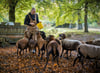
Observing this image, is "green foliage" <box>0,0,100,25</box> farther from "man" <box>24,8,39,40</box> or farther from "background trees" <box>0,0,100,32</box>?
"man" <box>24,8,39,40</box>

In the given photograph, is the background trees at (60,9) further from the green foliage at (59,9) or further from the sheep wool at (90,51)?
the sheep wool at (90,51)

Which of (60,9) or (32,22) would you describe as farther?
(60,9)

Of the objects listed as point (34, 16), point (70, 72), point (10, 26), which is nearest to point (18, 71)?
point (70, 72)

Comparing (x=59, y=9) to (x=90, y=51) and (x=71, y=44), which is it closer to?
(x=71, y=44)

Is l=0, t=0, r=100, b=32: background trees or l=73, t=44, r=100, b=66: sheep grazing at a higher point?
l=0, t=0, r=100, b=32: background trees

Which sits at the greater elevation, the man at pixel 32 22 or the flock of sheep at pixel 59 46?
the man at pixel 32 22

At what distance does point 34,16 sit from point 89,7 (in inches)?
346

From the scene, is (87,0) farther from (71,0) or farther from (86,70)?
(86,70)

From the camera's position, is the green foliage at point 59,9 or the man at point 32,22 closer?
the man at point 32,22

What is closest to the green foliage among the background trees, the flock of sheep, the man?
the background trees

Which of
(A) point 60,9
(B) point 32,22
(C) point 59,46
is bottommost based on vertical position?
(C) point 59,46

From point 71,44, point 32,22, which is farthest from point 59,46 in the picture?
point 32,22

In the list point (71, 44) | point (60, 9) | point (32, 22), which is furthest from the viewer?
point (60, 9)

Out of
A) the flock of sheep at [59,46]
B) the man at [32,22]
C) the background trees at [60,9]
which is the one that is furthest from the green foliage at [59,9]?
the flock of sheep at [59,46]
